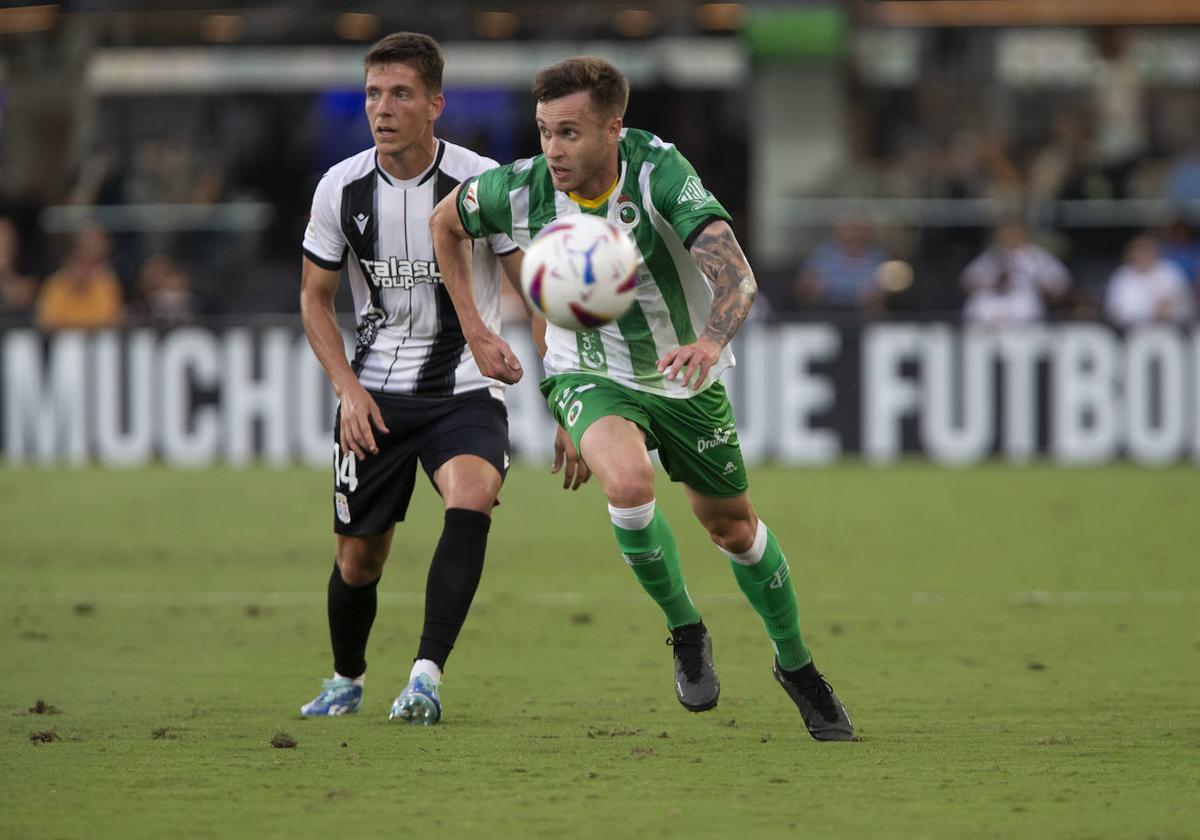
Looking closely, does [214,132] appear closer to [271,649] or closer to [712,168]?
[712,168]

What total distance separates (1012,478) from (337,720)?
10.4 m

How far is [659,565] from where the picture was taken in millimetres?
6387

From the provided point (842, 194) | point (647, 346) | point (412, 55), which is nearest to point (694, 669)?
point (647, 346)

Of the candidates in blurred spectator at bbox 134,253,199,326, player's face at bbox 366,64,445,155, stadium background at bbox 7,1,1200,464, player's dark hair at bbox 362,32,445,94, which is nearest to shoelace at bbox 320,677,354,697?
player's face at bbox 366,64,445,155

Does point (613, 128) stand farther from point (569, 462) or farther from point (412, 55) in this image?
point (569, 462)

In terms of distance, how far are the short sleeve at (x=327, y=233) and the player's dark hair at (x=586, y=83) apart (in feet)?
3.33

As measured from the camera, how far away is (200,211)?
71.6 feet

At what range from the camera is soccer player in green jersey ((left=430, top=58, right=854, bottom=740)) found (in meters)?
6.23

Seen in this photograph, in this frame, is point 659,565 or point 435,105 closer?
point 659,565

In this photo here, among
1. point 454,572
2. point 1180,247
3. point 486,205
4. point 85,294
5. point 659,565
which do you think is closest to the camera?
point 659,565

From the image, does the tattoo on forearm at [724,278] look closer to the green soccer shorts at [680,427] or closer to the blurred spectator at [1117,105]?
the green soccer shorts at [680,427]

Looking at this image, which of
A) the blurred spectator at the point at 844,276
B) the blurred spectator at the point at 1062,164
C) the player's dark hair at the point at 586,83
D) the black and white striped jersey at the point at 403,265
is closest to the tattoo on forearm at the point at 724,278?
the player's dark hair at the point at 586,83

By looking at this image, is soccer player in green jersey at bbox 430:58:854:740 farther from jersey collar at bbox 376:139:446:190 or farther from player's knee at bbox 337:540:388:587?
player's knee at bbox 337:540:388:587

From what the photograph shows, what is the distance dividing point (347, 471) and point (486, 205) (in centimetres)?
110
